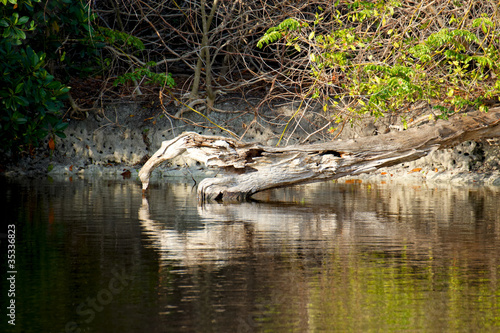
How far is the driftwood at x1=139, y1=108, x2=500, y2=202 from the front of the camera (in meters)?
9.60

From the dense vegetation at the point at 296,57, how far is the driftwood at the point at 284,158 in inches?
21.4

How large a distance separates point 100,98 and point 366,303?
Answer: 41.7 ft

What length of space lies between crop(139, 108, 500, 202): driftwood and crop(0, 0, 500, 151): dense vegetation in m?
0.54

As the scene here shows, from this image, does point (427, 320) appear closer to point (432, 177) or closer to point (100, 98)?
point (432, 177)

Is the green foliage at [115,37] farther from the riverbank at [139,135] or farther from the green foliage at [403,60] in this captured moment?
the green foliage at [403,60]

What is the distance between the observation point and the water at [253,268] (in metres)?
3.44

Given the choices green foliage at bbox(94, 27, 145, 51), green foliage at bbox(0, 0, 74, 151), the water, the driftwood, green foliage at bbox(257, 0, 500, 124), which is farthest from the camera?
green foliage at bbox(94, 27, 145, 51)

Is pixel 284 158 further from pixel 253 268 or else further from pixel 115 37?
pixel 115 37

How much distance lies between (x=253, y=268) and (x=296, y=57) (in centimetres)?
925

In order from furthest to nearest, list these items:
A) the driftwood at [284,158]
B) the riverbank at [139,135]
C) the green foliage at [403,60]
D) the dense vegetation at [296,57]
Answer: the riverbank at [139,135], the driftwood at [284,158], the dense vegetation at [296,57], the green foliage at [403,60]

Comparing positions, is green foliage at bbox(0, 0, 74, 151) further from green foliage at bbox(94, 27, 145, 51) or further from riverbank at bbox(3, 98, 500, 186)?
riverbank at bbox(3, 98, 500, 186)

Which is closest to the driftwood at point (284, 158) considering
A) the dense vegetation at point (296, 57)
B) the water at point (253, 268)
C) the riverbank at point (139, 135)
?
the dense vegetation at point (296, 57)

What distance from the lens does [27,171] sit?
15.2m

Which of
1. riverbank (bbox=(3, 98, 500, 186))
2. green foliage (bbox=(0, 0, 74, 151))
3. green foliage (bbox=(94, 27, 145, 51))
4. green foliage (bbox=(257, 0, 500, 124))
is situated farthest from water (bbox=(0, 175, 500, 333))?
riverbank (bbox=(3, 98, 500, 186))
